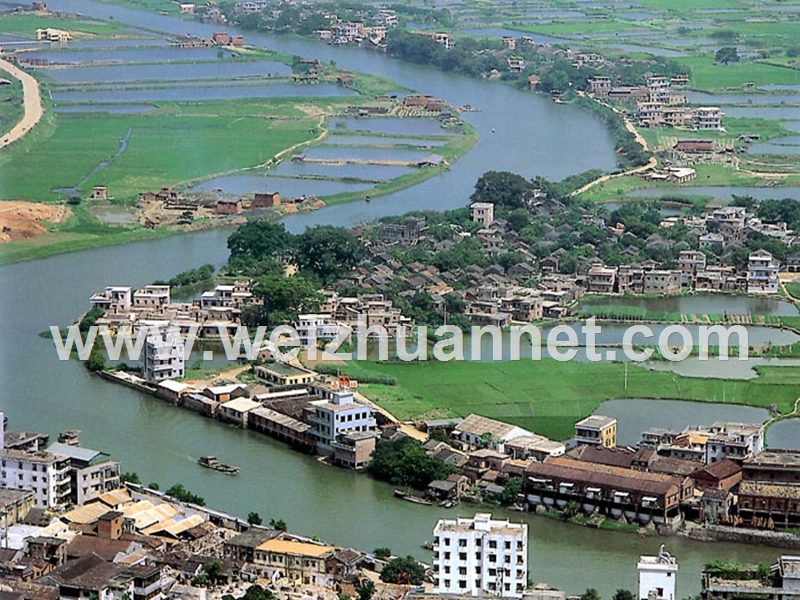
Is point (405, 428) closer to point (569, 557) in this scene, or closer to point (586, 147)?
point (569, 557)

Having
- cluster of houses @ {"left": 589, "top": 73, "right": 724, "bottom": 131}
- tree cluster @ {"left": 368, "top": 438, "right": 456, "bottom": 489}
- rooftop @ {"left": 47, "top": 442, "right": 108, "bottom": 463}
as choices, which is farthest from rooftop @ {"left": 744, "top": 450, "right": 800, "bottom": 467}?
cluster of houses @ {"left": 589, "top": 73, "right": 724, "bottom": 131}

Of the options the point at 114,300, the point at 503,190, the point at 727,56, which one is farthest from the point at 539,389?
the point at 727,56

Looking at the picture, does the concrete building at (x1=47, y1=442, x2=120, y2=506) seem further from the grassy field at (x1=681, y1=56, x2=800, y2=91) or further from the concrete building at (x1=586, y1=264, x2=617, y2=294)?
the grassy field at (x1=681, y1=56, x2=800, y2=91)

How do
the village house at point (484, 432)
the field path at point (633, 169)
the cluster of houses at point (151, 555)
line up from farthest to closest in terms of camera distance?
the field path at point (633, 169) → the village house at point (484, 432) → the cluster of houses at point (151, 555)

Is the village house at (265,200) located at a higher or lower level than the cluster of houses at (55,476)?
lower

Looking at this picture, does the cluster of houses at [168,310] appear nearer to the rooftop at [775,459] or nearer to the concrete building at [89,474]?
the concrete building at [89,474]

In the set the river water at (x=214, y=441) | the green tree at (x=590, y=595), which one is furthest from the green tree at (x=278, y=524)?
the green tree at (x=590, y=595)

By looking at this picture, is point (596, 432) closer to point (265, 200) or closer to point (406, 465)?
point (406, 465)
